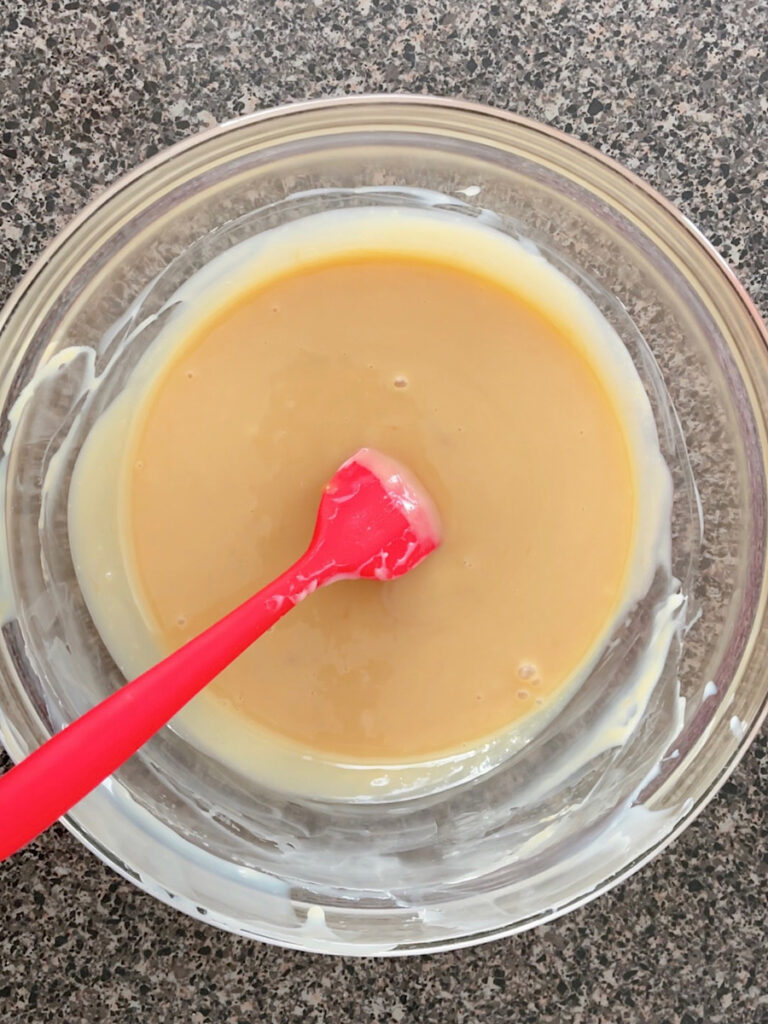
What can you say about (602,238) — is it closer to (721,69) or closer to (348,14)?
(721,69)

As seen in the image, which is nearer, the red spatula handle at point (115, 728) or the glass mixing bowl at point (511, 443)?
the red spatula handle at point (115, 728)

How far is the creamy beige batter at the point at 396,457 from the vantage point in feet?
3.04

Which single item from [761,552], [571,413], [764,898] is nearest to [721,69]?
[571,413]

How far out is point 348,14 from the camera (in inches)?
36.0

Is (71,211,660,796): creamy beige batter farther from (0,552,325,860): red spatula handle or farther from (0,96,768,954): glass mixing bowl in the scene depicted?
(0,552,325,860): red spatula handle

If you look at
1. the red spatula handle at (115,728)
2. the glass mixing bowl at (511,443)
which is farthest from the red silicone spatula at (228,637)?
the glass mixing bowl at (511,443)

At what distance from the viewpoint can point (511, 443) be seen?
0.93 meters

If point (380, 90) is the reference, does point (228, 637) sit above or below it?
below

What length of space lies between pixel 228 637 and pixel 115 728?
5.1 inches

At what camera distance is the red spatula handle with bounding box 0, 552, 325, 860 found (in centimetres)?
67

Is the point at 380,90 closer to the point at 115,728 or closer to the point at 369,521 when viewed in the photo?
the point at 369,521

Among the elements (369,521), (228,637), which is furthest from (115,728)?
(369,521)

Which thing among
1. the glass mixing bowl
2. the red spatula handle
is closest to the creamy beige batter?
the glass mixing bowl

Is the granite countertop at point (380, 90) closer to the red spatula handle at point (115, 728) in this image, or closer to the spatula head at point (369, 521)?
the red spatula handle at point (115, 728)
